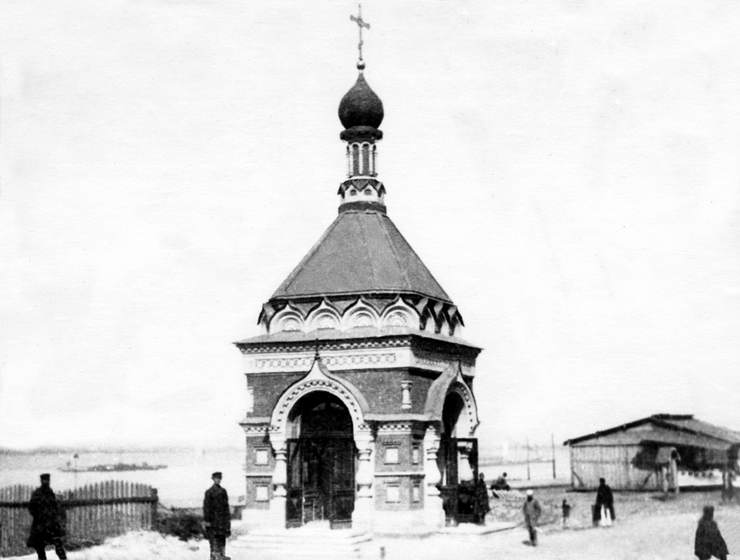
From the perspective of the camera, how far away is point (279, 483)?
2125 centimetres

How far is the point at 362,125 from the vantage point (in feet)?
79.8

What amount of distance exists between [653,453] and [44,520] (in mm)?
20553

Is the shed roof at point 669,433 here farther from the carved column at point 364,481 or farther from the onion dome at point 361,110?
the onion dome at point 361,110

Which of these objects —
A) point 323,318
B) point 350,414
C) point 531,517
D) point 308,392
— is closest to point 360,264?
point 323,318

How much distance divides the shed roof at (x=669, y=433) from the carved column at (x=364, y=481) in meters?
11.7

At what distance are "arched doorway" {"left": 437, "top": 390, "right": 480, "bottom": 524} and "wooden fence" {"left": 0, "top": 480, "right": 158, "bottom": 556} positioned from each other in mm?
6094

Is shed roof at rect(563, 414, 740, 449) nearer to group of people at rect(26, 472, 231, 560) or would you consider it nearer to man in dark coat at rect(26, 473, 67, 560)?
group of people at rect(26, 472, 231, 560)

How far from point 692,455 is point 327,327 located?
1467 centimetres

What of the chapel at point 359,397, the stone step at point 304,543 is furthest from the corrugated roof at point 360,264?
the stone step at point 304,543

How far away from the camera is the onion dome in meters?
24.2

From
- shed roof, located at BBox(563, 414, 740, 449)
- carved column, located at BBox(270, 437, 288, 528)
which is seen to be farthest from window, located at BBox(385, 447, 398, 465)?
shed roof, located at BBox(563, 414, 740, 449)

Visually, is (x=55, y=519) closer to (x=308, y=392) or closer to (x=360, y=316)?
(x=308, y=392)

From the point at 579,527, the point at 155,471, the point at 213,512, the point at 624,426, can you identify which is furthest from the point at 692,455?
the point at 155,471

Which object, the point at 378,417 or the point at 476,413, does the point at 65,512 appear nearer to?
the point at 378,417
